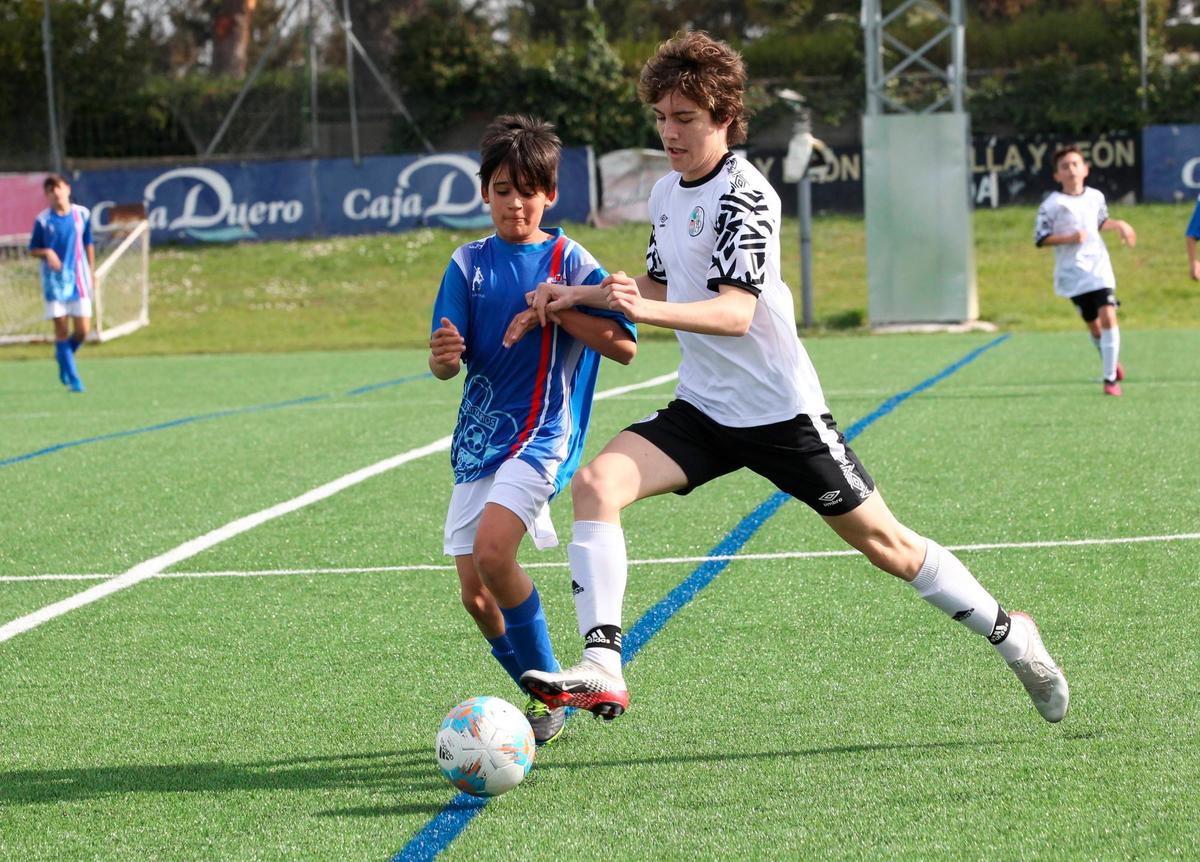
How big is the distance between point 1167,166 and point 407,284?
45.0ft

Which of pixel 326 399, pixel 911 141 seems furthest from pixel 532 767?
pixel 911 141

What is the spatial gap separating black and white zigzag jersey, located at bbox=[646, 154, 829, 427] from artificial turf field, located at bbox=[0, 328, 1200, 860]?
2.76ft

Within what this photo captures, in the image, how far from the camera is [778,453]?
3.90 m

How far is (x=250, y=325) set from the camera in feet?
81.4

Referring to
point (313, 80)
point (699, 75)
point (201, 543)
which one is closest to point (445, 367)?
point (699, 75)

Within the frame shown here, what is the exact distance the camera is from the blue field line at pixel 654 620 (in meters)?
3.26

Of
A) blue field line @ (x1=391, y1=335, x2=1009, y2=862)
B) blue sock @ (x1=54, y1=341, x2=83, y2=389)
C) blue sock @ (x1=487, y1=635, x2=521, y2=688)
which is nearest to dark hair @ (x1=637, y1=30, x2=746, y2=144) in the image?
blue sock @ (x1=487, y1=635, x2=521, y2=688)

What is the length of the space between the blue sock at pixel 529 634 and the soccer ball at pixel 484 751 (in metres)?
0.45

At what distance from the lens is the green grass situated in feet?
76.0

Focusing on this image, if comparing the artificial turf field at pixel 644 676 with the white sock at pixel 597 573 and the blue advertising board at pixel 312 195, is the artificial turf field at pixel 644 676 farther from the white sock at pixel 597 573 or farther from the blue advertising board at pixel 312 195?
the blue advertising board at pixel 312 195

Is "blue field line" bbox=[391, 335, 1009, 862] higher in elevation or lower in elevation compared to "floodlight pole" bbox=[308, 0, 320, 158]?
lower

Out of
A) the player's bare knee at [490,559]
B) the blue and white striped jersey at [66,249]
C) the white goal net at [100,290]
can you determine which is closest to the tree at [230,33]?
the white goal net at [100,290]

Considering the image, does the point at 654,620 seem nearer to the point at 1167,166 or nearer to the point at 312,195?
the point at 312,195

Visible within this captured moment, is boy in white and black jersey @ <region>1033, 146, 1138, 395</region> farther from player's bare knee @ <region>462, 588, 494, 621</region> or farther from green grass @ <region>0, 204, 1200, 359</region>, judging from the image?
green grass @ <region>0, 204, 1200, 359</region>
